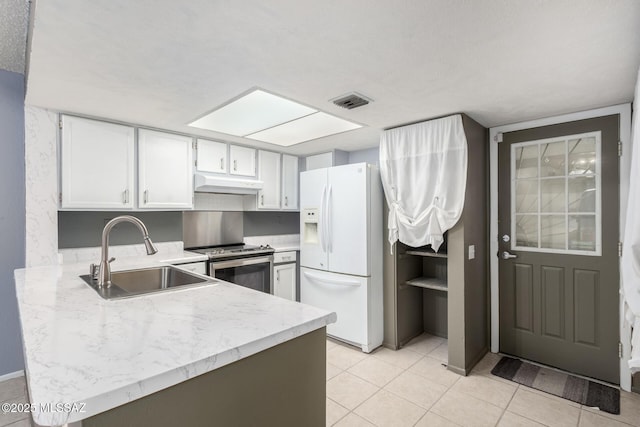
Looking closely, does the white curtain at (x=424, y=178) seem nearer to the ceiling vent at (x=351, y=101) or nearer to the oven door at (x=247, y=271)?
the ceiling vent at (x=351, y=101)

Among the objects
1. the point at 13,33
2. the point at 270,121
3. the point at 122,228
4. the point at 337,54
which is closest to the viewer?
the point at 337,54

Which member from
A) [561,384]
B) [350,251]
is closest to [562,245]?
[561,384]

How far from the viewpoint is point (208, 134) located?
3.36 m

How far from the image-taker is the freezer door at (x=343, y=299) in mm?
3141

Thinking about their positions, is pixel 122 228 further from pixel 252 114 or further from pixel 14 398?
pixel 252 114

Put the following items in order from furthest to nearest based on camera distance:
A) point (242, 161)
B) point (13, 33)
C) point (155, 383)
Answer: point (242, 161) → point (13, 33) → point (155, 383)

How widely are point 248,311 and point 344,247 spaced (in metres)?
2.02

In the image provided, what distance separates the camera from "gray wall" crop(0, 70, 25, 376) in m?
2.55

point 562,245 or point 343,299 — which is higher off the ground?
point 562,245

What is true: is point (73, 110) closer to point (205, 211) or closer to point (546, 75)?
point (205, 211)

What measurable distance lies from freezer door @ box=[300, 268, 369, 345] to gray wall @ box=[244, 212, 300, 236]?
3.60 feet

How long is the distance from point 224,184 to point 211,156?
39cm

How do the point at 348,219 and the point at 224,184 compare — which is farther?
the point at 224,184

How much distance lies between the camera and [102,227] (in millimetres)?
3033
